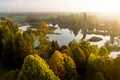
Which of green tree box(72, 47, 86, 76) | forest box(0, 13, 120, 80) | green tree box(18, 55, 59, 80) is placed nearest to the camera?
green tree box(18, 55, 59, 80)

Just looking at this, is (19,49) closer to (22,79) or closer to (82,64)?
(82,64)

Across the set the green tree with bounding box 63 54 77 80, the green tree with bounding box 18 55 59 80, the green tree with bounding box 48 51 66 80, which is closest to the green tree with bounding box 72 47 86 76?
the green tree with bounding box 63 54 77 80

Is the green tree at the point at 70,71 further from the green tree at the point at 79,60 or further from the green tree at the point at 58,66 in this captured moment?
the green tree at the point at 79,60

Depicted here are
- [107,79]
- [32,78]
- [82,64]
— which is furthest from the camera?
[82,64]

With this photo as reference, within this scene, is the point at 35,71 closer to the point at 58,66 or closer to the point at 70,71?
the point at 58,66

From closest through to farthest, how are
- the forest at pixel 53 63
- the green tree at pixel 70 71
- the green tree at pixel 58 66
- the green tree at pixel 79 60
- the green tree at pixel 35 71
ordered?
the green tree at pixel 35 71, the forest at pixel 53 63, the green tree at pixel 58 66, the green tree at pixel 70 71, the green tree at pixel 79 60

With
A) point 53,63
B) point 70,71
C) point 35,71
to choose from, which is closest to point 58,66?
point 53,63

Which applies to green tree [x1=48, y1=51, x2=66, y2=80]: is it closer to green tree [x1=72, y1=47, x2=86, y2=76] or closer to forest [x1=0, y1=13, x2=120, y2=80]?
forest [x1=0, y1=13, x2=120, y2=80]

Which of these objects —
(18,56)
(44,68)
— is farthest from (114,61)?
(18,56)

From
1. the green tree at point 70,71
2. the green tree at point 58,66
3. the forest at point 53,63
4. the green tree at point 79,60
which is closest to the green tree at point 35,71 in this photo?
the forest at point 53,63

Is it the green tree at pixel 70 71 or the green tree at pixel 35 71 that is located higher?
the green tree at pixel 35 71

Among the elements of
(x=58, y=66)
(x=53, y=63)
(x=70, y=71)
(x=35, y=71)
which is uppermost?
(x=35, y=71)
